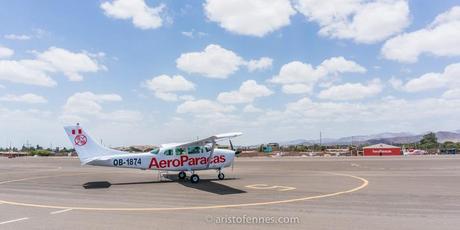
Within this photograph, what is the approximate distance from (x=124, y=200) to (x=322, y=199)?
7.63m

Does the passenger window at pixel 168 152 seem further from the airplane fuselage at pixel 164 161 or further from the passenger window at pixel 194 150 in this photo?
the passenger window at pixel 194 150

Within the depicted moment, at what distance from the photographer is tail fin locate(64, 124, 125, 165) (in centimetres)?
2350

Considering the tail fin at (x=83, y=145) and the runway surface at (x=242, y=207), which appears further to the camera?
the tail fin at (x=83, y=145)

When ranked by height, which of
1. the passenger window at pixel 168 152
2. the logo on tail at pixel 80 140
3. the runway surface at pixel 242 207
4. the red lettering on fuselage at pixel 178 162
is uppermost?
the logo on tail at pixel 80 140

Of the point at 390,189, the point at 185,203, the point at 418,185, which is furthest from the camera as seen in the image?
the point at 418,185

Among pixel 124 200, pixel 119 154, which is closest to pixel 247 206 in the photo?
pixel 124 200

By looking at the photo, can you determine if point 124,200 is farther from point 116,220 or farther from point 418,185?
point 418,185

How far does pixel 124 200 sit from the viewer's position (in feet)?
52.1

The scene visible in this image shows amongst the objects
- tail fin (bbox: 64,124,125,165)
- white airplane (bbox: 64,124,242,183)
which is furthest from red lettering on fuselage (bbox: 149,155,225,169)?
tail fin (bbox: 64,124,125,165)

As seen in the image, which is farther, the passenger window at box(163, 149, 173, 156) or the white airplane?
the passenger window at box(163, 149, 173, 156)

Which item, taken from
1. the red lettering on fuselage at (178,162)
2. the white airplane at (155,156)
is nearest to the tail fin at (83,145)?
the white airplane at (155,156)

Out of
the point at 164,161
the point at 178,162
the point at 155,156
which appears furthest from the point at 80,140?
the point at 178,162

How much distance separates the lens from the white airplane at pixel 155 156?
23547 millimetres

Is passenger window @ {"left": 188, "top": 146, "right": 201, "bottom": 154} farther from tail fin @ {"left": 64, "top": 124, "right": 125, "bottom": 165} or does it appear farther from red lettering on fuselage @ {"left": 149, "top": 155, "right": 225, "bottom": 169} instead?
tail fin @ {"left": 64, "top": 124, "right": 125, "bottom": 165}
